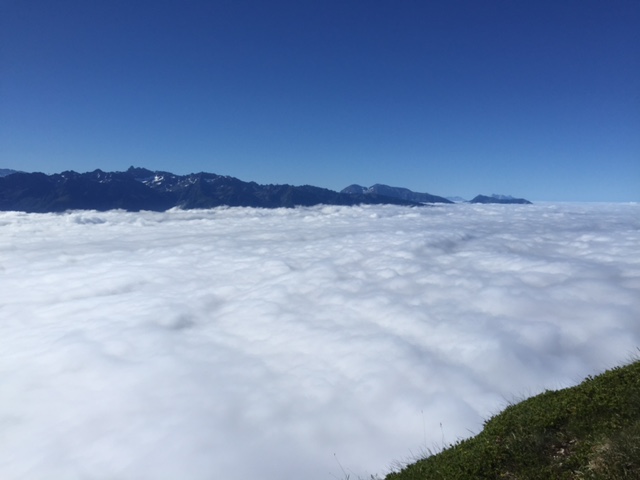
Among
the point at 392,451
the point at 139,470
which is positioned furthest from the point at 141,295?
the point at 392,451

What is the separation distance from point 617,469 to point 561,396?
4.53m

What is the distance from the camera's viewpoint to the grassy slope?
312 inches

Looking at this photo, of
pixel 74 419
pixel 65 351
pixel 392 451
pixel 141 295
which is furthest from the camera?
pixel 141 295

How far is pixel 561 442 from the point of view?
9.59 meters

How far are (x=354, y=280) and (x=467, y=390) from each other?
60.2 meters

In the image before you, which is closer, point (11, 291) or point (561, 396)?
point (561, 396)

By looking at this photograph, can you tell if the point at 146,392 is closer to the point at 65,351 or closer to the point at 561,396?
the point at 65,351

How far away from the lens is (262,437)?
3981 centimetres

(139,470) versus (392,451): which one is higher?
(392,451)

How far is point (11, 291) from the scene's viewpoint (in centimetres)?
14788

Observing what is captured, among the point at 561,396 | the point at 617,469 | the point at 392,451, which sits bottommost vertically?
the point at 392,451

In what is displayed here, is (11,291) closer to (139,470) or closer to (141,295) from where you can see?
(141,295)

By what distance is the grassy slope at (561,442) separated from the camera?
793 centimetres

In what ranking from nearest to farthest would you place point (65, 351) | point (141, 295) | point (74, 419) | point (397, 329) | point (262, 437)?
point (262, 437) < point (74, 419) < point (397, 329) < point (65, 351) < point (141, 295)
